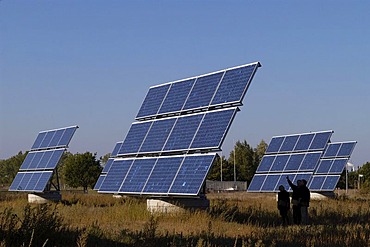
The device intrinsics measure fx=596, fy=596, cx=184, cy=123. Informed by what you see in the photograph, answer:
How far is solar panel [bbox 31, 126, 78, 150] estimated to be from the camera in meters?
31.8

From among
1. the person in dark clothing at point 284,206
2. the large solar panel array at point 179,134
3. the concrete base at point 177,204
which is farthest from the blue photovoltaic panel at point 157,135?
the person in dark clothing at point 284,206

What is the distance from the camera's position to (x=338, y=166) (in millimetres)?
37531

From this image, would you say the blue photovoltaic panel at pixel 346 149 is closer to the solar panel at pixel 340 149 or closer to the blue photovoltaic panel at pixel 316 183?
the solar panel at pixel 340 149

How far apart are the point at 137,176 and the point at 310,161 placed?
1520 centimetres

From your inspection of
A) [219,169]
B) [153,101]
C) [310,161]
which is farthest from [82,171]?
[153,101]

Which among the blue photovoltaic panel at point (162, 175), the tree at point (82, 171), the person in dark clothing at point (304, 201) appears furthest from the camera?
the tree at point (82, 171)

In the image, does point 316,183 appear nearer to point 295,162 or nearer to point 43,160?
point 295,162

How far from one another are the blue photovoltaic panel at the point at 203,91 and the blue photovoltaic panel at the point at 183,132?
473mm

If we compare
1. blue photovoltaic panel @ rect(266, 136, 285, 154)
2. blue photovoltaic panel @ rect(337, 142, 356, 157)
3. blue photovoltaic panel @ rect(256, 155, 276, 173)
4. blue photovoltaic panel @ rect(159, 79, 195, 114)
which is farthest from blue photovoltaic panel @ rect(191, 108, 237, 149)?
blue photovoltaic panel @ rect(337, 142, 356, 157)

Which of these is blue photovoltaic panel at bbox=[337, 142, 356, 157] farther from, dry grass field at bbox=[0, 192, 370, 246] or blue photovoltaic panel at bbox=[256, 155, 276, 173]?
dry grass field at bbox=[0, 192, 370, 246]

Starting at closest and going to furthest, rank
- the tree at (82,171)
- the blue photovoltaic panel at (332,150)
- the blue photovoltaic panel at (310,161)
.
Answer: the blue photovoltaic panel at (310,161)
the blue photovoltaic panel at (332,150)
the tree at (82,171)

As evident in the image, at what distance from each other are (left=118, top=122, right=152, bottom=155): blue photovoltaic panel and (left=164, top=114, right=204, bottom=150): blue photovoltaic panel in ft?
6.55

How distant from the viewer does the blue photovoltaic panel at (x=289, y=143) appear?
3619cm

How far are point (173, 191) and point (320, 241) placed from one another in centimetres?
728
